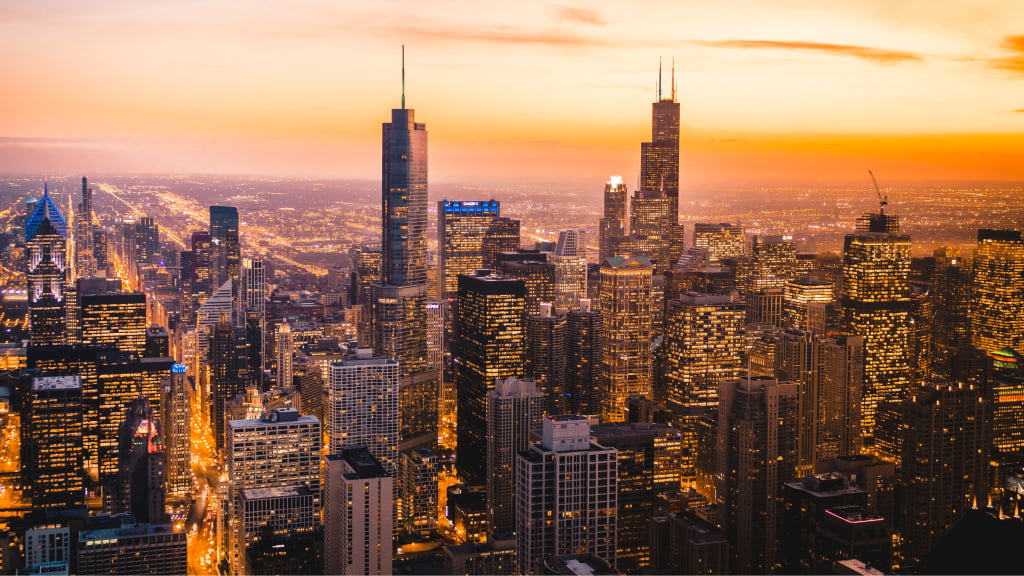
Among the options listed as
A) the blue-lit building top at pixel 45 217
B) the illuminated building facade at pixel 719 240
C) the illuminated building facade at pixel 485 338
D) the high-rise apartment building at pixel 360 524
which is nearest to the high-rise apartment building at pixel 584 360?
the illuminated building facade at pixel 485 338

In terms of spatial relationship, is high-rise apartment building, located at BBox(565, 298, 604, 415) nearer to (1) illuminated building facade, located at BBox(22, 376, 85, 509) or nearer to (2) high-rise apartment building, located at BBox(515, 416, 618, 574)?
(1) illuminated building facade, located at BBox(22, 376, 85, 509)

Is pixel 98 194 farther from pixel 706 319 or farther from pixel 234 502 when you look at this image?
pixel 706 319

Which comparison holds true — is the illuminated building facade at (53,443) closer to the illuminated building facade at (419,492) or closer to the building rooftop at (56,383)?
the building rooftop at (56,383)

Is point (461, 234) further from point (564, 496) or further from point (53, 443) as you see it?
point (564, 496)

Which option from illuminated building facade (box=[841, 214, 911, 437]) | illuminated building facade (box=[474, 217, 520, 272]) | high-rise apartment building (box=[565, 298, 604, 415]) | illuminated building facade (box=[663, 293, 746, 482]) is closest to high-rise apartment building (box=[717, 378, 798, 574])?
illuminated building facade (box=[841, 214, 911, 437])

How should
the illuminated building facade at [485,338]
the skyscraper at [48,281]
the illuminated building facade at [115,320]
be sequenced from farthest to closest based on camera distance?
1. the illuminated building facade at [115,320]
2. the illuminated building facade at [485,338]
3. the skyscraper at [48,281]

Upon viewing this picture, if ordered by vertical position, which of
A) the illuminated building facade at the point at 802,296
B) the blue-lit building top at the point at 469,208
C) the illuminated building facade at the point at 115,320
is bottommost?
the illuminated building facade at the point at 115,320
